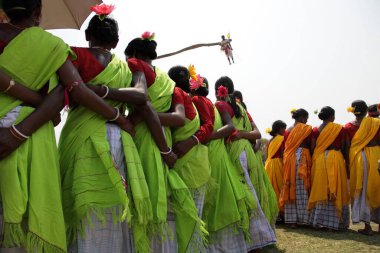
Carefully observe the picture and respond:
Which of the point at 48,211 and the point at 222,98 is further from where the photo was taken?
the point at 222,98

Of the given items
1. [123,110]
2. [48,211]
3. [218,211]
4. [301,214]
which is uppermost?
[123,110]

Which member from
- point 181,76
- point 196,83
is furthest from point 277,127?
point 181,76

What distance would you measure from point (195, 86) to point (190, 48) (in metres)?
1.19

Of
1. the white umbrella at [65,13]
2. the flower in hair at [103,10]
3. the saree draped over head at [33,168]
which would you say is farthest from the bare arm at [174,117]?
the white umbrella at [65,13]

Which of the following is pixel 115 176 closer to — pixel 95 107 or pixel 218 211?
pixel 95 107

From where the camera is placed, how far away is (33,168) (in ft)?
8.69

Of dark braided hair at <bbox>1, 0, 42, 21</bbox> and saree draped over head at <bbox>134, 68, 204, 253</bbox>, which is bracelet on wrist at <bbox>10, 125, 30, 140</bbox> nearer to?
dark braided hair at <bbox>1, 0, 42, 21</bbox>

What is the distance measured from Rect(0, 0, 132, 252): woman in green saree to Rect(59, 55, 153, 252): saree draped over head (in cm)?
23

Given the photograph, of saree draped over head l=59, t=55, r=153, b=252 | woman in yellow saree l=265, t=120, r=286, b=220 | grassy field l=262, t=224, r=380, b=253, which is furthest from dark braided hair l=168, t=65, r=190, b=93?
woman in yellow saree l=265, t=120, r=286, b=220

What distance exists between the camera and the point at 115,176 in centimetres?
296

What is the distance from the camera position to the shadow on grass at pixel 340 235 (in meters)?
7.05

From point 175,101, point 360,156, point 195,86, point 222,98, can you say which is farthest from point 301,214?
point 175,101

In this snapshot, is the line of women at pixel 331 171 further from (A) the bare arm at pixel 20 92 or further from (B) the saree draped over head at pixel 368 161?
(A) the bare arm at pixel 20 92

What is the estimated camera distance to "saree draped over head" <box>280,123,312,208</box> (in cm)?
870
